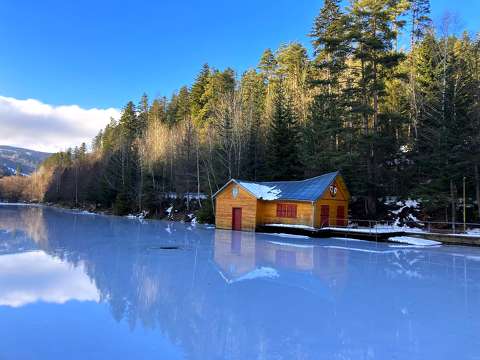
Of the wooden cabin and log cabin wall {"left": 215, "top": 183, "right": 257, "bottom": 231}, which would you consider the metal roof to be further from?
log cabin wall {"left": 215, "top": 183, "right": 257, "bottom": 231}

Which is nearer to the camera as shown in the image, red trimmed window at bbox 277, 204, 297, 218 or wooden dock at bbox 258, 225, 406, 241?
wooden dock at bbox 258, 225, 406, 241

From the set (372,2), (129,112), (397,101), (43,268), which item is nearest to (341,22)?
(372,2)

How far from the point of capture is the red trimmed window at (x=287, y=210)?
76.6 feet

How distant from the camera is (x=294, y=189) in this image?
79.2 ft

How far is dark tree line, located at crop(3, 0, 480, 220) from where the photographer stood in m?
20.8

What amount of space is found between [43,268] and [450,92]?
861 inches

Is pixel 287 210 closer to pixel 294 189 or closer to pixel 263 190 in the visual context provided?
pixel 294 189

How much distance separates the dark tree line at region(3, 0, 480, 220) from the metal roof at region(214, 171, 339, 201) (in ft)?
7.11

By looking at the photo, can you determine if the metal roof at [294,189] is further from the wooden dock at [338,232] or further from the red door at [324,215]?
the wooden dock at [338,232]

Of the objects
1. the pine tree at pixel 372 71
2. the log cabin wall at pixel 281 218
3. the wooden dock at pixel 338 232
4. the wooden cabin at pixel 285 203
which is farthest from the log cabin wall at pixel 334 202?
the pine tree at pixel 372 71

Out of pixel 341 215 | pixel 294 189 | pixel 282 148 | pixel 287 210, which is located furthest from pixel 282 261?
pixel 282 148

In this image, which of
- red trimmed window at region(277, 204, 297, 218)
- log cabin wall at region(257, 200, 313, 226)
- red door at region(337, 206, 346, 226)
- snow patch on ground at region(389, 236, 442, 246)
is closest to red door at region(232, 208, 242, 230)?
log cabin wall at region(257, 200, 313, 226)

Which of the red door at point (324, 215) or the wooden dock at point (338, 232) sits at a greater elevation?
the red door at point (324, 215)

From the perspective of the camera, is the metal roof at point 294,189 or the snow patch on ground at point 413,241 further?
the metal roof at point 294,189
